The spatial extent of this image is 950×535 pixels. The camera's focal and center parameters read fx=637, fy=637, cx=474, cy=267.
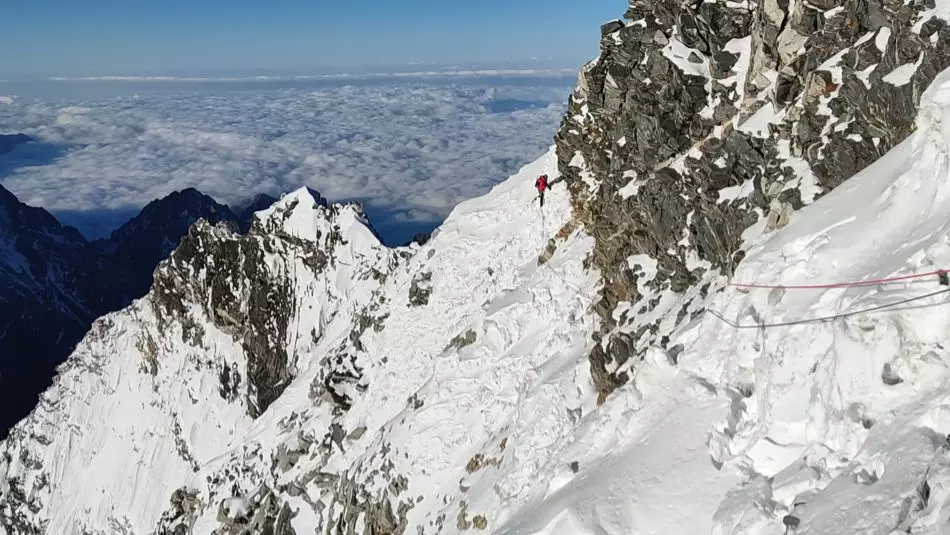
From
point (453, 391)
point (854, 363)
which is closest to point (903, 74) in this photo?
point (854, 363)

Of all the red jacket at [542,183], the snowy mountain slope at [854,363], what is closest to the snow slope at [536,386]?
the snowy mountain slope at [854,363]

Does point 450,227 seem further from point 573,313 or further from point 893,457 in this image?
point 893,457

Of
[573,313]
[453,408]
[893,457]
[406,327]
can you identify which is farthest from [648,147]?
[406,327]

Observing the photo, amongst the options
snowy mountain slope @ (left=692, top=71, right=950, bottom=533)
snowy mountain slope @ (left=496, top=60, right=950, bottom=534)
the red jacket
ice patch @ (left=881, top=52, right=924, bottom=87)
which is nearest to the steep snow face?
the red jacket

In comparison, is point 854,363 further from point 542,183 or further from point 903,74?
point 542,183

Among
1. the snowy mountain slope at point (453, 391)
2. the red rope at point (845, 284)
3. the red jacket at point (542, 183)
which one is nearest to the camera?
the red rope at point (845, 284)

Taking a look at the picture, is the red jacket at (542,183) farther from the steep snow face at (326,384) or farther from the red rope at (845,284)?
the red rope at (845,284)
